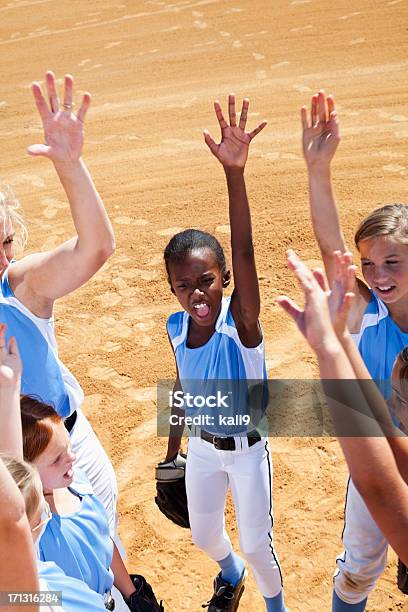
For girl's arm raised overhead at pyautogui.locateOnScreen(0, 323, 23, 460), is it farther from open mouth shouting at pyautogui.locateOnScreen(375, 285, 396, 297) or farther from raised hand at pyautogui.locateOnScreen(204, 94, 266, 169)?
open mouth shouting at pyautogui.locateOnScreen(375, 285, 396, 297)

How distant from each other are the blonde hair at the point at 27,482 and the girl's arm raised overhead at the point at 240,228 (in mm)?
1392

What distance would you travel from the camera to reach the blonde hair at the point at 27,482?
228cm

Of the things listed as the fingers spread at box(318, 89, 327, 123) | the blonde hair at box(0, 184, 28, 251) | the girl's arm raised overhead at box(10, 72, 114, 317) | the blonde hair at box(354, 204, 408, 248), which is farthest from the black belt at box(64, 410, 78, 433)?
the fingers spread at box(318, 89, 327, 123)

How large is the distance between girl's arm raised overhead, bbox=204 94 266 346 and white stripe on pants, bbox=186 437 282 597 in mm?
598

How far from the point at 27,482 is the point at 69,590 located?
0.44 metres

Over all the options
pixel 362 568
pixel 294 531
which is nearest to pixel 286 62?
pixel 294 531

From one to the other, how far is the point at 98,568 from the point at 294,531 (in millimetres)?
1993

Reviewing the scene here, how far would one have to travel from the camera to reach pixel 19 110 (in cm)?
1133

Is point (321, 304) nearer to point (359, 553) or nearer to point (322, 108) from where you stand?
point (322, 108)

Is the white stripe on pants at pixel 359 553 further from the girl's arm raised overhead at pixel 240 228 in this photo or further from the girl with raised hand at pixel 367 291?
the girl's arm raised overhead at pixel 240 228

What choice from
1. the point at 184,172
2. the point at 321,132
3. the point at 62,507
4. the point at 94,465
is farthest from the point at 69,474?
the point at 184,172

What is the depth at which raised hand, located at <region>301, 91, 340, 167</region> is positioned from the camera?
346 cm

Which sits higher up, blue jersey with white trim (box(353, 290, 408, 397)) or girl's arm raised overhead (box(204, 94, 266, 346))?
girl's arm raised overhead (box(204, 94, 266, 346))

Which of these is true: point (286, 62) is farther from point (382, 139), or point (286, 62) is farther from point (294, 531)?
point (294, 531)
